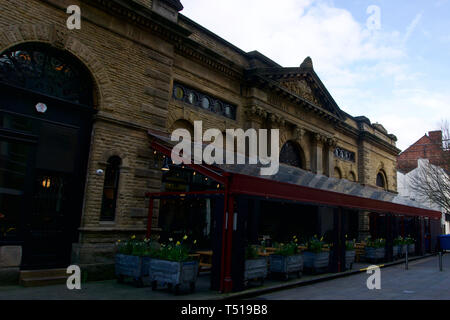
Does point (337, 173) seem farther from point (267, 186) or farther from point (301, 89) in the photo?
point (267, 186)

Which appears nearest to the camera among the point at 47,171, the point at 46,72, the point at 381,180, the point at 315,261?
the point at 47,171

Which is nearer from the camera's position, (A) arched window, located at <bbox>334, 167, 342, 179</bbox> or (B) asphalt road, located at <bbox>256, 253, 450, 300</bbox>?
(B) asphalt road, located at <bbox>256, 253, 450, 300</bbox>

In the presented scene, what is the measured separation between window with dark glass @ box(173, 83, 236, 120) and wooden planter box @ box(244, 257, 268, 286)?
22.9 ft

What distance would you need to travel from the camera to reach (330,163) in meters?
22.3

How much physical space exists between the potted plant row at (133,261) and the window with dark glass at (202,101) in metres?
6.17

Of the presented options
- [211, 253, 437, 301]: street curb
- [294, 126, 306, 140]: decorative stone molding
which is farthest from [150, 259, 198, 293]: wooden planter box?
[294, 126, 306, 140]: decorative stone molding

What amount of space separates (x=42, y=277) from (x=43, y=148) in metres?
3.40

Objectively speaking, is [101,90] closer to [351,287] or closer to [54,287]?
A: [54,287]

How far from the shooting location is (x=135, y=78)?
11680mm

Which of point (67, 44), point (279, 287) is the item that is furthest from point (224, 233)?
point (67, 44)

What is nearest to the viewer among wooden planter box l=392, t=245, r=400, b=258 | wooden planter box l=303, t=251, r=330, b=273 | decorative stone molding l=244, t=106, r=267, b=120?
wooden planter box l=303, t=251, r=330, b=273

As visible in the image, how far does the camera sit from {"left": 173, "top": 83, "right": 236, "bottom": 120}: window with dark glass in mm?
13866

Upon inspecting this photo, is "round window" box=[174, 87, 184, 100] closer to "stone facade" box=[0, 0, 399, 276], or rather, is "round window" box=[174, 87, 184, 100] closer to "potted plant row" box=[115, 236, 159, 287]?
"stone facade" box=[0, 0, 399, 276]

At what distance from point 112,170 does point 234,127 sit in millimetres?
6628
